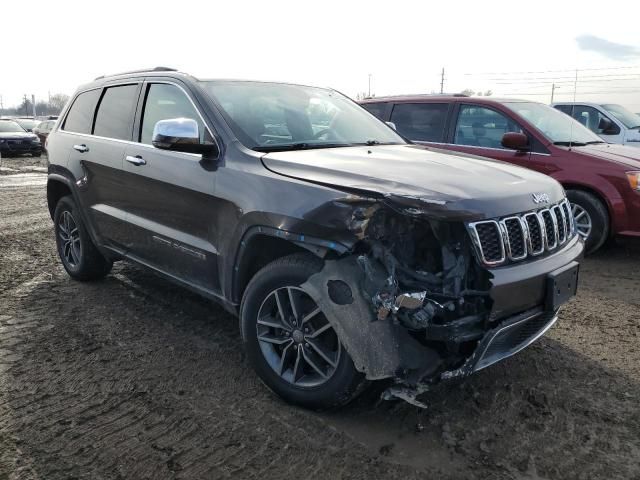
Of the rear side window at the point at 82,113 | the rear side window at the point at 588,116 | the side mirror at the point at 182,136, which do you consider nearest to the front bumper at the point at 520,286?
the side mirror at the point at 182,136

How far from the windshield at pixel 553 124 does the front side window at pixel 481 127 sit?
0.20m

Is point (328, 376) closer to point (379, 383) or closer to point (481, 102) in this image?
point (379, 383)

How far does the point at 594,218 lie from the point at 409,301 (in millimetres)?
4470

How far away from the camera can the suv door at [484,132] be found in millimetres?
6675

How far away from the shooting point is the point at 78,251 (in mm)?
5355

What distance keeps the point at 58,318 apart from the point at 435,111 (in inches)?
200

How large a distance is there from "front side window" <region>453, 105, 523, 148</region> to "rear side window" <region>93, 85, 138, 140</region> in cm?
413

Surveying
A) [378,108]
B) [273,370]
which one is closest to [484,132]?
[378,108]

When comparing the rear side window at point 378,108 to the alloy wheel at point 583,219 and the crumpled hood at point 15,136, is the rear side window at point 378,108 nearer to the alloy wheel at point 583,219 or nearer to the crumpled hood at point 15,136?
the alloy wheel at point 583,219

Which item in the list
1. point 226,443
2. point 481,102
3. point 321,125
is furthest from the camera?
point 481,102

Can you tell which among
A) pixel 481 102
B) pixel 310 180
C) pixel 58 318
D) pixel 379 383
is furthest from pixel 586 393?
pixel 481 102

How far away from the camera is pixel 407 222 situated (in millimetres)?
2768

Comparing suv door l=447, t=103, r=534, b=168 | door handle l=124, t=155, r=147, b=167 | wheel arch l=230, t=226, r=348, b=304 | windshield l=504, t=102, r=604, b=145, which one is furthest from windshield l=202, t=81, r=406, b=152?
windshield l=504, t=102, r=604, b=145

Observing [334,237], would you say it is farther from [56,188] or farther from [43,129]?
[43,129]
